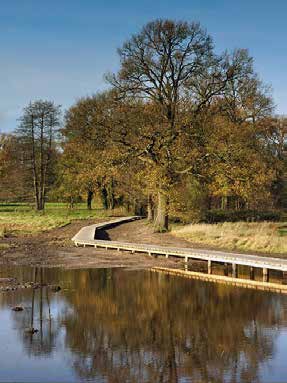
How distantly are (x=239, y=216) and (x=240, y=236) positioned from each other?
1303 centimetres

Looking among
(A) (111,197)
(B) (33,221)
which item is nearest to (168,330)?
(B) (33,221)

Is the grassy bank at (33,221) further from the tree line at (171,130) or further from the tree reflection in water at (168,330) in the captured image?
the tree reflection in water at (168,330)

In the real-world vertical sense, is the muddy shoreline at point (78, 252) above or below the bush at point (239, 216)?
below

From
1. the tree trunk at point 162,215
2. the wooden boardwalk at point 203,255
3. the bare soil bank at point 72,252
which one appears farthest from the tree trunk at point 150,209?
the wooden boardwalk at point 203,255

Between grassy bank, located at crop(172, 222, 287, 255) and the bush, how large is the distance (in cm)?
470

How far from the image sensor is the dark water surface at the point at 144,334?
1193 centimetres

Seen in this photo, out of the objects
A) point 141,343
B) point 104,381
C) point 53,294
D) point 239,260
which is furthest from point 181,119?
point 104,381

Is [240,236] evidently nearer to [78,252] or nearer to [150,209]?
[78,252]

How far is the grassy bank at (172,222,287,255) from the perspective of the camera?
2928 centimetres

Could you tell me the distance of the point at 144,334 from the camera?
1488cm

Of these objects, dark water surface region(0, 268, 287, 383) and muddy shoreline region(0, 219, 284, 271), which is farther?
muddy shoreline region(0, 219, 284, 271)

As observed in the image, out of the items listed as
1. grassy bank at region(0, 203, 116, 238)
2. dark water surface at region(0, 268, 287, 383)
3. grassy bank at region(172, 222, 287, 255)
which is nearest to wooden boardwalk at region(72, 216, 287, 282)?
dark water surface at region(0, 268, 287, 383)

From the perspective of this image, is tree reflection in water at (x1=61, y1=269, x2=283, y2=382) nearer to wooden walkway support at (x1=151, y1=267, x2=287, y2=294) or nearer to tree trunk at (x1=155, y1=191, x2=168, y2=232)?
wooden walkway support at (x1=151, y1=267, x2=287, y2=294)

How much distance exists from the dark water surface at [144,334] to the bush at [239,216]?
21.3 metres
